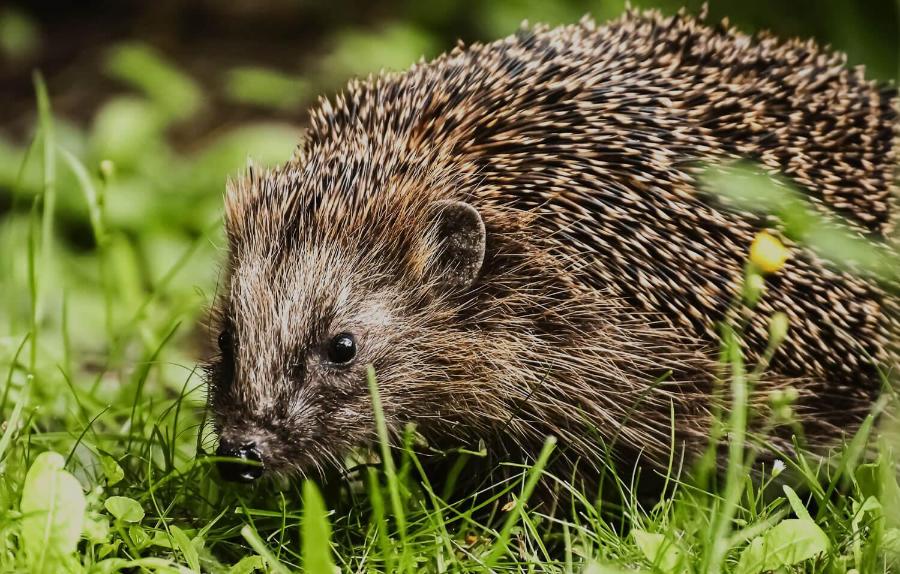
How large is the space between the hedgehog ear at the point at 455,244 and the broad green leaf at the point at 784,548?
1.38 m

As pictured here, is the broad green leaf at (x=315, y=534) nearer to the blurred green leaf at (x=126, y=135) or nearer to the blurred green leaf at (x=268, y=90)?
the blurred green leaf at (x=126, y=135)

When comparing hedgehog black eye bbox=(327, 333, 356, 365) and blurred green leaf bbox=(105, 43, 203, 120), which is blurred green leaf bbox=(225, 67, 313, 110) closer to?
blurred green leaf bbox=(105, 43, 203, 120)

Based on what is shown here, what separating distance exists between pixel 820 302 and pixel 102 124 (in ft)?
18.5

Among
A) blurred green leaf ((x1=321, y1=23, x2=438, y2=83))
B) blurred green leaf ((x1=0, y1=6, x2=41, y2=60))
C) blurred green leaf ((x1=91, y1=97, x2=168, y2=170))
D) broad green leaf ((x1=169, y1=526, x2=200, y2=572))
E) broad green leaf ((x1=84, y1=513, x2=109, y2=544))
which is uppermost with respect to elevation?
blurred green leaf ((x1=0, y1=6, x2=41, y2=60))

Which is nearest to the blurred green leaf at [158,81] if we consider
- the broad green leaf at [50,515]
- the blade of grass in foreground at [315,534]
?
the broad green leaf at [50,515]

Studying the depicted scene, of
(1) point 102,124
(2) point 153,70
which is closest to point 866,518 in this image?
(1) point 102,124

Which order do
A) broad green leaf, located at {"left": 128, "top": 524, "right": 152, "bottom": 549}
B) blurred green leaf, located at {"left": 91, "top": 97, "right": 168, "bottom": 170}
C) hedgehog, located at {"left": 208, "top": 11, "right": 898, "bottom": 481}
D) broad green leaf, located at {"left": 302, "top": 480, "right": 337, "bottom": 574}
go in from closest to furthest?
broad green leaf, located at {"left": 302, "top": 480, "right": 337, "bottom": 574} → broad green leaf, located at {"left": 128, "top": 524, "right": 152, "bottom": 549} → hedgehog, located at {"left": 208, "top": 11, "right": 898, "bottom": 481} → blurred green leaf, located at {"left": 91, "top": 97, "right": 168, "bottom": 170}

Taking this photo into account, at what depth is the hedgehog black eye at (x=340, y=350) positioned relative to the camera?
4188 millimetres

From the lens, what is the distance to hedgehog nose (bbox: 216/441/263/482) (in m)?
3.92

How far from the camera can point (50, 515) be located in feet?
11.9

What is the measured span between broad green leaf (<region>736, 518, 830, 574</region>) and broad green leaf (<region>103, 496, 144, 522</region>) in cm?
194

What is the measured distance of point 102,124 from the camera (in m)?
8.43

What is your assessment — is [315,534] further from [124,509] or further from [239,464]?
[124,509]

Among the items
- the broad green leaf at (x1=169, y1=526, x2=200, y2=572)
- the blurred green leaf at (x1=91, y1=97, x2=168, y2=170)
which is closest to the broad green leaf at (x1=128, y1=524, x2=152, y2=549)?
the broad green leaf at (x1=169, y1=526, x2=200, y2=572)
